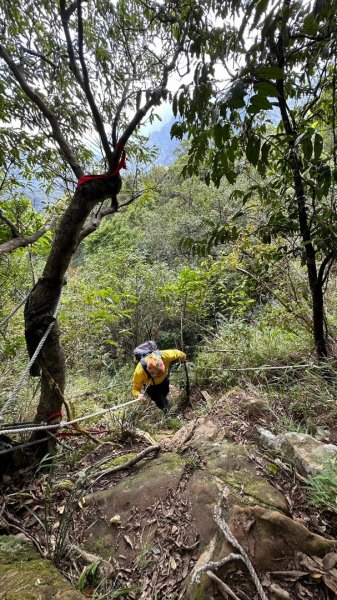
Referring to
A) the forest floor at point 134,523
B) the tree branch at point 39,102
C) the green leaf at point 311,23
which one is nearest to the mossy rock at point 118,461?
the forest floor at point 134,523

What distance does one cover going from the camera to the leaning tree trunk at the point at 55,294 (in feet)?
6.70

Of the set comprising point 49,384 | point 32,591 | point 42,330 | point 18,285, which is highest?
point 18,285

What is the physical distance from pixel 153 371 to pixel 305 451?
2.37 meters

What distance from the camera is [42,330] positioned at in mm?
2193

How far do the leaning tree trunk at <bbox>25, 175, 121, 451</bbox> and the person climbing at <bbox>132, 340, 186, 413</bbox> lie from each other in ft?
4.81

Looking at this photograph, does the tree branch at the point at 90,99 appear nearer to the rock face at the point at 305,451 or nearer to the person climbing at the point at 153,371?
the rock face at the point at 305,451

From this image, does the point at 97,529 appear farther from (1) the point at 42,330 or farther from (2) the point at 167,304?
(2) the point at 167,304

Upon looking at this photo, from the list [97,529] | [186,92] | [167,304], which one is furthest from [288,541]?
[167,304]

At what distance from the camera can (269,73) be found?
0.92 metres

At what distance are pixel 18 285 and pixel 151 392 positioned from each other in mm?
2904

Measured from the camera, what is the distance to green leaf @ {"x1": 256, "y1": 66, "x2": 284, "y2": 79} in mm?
Result: 913

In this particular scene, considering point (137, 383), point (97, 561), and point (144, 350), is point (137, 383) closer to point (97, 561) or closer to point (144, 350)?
point (144, 350)

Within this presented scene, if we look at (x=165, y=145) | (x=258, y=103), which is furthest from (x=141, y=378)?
(x=165, y=145)

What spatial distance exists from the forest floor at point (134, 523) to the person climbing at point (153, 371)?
1380 millimetres
